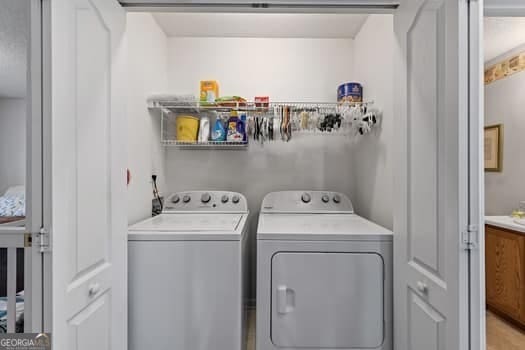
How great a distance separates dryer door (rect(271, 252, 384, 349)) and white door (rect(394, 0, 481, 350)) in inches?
4.8

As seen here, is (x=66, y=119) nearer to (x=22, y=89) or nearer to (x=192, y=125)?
(x=22, y=89)

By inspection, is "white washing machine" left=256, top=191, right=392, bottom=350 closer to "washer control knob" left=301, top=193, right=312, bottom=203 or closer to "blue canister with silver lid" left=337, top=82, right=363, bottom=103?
"washer control knob" left=301, top=193, right=312, bottom=203

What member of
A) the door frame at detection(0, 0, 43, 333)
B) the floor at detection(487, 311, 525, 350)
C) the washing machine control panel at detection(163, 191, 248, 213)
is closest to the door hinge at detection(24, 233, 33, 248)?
the door frame at detection(0, 0, 43, 333)

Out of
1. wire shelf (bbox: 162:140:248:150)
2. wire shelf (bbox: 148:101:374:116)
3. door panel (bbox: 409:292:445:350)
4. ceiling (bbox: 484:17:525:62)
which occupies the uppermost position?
ceiling (bbox: 484:17:525:62)

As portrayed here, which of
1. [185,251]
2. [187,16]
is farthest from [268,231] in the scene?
[187,16]

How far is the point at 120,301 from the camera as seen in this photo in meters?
1.36

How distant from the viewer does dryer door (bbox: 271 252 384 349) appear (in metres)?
1.49

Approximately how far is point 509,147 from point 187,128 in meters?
2.14

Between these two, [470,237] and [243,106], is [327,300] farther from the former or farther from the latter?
[243,106]

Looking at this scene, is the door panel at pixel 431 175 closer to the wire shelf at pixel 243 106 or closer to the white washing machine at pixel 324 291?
the white washing machine at pixel 324 291

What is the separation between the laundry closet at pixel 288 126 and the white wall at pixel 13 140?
0.17 m

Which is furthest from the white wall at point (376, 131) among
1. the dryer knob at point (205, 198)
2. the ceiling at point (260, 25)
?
the dryer knob at point (205, 198)

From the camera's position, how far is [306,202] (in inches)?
95.3

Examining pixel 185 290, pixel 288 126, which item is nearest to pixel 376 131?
pixel 288 126
